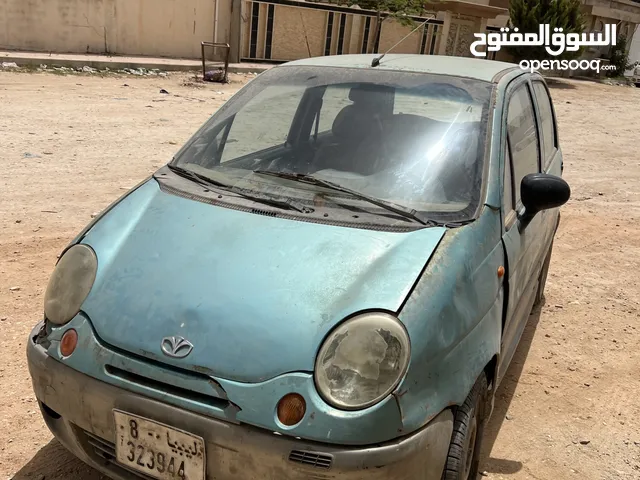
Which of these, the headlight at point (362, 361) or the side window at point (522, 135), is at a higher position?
the side window at point (522, 135)

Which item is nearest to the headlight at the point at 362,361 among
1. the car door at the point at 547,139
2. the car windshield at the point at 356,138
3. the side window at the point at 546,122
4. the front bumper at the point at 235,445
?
the front bumper at the point at 235,445

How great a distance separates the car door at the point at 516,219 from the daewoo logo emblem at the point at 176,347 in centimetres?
140

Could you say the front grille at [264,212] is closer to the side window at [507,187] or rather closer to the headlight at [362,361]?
the headlight at [362,361]

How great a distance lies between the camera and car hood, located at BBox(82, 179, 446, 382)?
6.45 ft

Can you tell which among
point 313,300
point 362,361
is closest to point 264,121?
point 313,300

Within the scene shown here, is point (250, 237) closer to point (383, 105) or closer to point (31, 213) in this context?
point (383, 105)

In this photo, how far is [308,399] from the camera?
73.2 inches

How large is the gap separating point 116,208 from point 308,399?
1291 millimetres

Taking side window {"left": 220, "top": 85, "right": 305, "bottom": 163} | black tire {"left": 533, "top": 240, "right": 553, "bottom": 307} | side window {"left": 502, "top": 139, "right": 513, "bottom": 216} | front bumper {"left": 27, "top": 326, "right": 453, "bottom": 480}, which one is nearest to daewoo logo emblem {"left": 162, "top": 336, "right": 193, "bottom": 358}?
front bumper {"left": 27, "top": 326, "right": 453, "bottom": 480}

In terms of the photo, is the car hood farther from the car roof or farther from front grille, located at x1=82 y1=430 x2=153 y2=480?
the car roof

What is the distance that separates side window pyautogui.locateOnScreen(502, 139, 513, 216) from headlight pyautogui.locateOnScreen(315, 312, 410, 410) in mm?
1027

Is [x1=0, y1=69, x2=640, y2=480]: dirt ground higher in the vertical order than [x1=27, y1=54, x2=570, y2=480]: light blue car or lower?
lower

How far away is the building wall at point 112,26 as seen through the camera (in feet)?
56.9

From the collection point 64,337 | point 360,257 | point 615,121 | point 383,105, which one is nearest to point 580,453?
point 360,257
